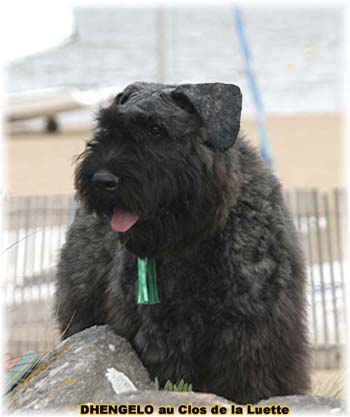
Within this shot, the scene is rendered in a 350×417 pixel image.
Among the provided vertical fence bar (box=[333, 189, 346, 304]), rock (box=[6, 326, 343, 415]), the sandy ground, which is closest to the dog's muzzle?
rock (box=[6, 326, 343, 415])

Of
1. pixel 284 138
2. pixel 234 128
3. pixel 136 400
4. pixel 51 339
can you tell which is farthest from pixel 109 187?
pixel 284 138

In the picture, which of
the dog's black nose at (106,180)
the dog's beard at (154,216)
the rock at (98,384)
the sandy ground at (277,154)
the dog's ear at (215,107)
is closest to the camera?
the rock at (98,384)

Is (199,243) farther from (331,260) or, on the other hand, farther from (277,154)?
(277,154)

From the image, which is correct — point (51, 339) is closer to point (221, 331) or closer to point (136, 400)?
point (221, 331)

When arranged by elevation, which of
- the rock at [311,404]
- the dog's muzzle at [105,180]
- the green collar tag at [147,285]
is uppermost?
the dog's muzzle at [105,180]

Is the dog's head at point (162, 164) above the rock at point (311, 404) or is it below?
above

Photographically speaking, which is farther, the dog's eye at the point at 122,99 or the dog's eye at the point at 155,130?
the dog's eye at the point at 122,99

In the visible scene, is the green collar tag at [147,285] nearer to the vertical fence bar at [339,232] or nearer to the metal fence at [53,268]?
the metal fence at [53,268]

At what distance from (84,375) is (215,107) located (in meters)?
1.59

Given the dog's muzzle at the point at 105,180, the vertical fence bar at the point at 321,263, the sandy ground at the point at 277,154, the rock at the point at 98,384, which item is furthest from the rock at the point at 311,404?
the sandy ground at the point at 277,154

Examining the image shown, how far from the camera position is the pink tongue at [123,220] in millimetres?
3943

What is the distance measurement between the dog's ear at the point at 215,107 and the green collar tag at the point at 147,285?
0.81m

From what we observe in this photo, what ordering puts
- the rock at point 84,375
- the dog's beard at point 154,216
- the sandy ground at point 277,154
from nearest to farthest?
1. the rock at point 84,375
2. the dog's beard at point 154,216
3. the sandy ground at point 277,154

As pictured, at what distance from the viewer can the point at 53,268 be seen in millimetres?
9695
